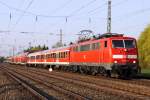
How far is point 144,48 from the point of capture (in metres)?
72.4

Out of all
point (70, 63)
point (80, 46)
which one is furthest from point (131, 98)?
point (70, 63)

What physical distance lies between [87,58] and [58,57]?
17740 mm

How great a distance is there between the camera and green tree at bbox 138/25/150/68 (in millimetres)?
67688

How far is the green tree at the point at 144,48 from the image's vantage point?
6769cm

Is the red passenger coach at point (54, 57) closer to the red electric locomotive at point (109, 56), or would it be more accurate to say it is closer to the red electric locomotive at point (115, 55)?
the red electric locomotive at point (109, 56)

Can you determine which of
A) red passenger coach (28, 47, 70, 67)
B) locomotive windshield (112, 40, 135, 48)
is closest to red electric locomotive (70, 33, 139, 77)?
locomotive windshield (112, 40, 135, 48)

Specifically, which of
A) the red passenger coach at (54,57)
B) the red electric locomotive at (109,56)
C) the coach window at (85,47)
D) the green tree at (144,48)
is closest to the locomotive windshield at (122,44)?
the red electric locomotive at (109,56)

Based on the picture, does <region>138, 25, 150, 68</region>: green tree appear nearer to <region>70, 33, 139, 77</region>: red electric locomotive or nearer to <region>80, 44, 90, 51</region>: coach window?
<region>80, 44, 90, 51</region>: coach window

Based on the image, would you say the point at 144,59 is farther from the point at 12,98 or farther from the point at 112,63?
the point at 12,98

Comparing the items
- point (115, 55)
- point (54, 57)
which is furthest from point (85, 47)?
point (54, 57)

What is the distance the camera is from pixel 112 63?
95.0 feet

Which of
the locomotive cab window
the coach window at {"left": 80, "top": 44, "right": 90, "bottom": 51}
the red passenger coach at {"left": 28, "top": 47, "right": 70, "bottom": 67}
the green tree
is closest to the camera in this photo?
the locomotive cab window

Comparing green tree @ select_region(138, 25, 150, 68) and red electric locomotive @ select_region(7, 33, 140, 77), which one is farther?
green tree @ select_region(138, 25, 150, 68)

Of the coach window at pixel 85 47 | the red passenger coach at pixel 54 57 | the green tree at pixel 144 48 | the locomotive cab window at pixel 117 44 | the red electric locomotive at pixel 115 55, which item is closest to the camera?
→ the red electric locomotive at pixel 115 55
